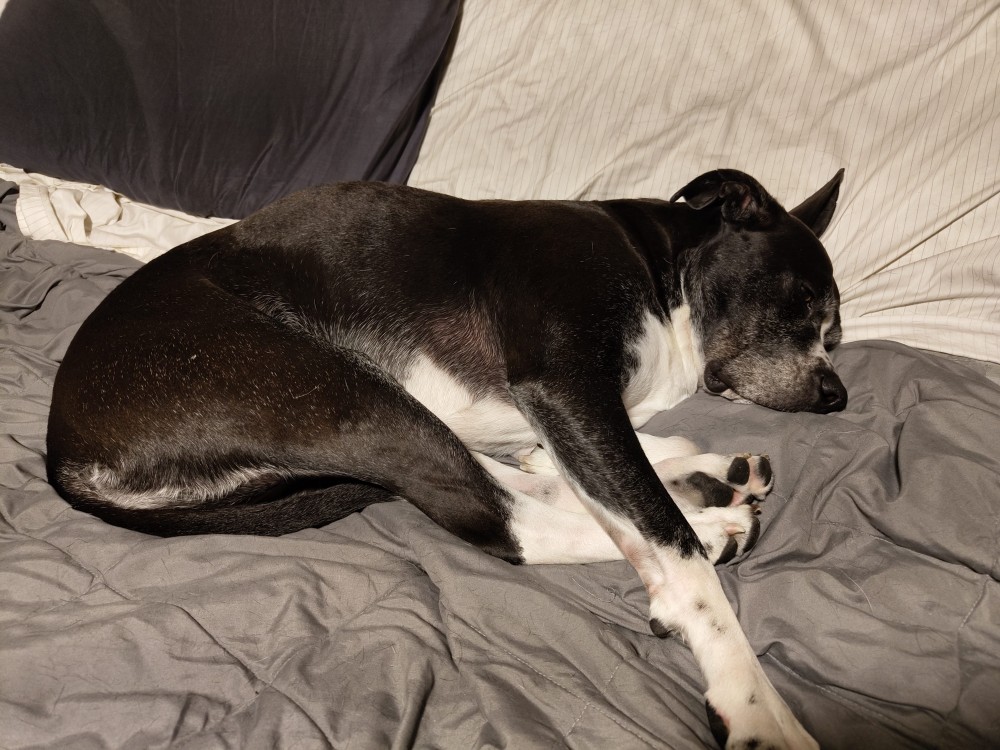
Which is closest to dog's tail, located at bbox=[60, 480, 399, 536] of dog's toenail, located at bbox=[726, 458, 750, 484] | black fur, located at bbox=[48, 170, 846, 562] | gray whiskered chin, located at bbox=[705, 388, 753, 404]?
black fur, located at bbox=[48, 170, 846, 562]

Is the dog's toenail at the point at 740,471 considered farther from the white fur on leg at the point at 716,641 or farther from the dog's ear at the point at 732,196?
the dog's ear at the point at 732,196

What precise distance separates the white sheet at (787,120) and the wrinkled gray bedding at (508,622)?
40 cm

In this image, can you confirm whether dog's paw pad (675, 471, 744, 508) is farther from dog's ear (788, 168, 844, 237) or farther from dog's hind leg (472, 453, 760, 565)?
dog's ear (788, 168, 844, 237)

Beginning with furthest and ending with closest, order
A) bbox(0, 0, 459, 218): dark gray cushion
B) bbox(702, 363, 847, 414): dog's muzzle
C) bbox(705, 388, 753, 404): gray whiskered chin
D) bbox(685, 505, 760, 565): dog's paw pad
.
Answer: bbox(0, 0, 459, 218): dark gray cushion, bbox(705, 388, 753, 404): gray whiskered chin, bbox(702, 363, 847, 414): dog's muzzle, bbox(685, 505, 760, 565): dog's paw pad

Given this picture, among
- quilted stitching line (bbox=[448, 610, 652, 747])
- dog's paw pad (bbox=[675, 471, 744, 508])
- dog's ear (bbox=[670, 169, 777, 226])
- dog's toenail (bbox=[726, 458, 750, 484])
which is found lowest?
quilted stitching line (bbox=[448, 610, 652, 747])

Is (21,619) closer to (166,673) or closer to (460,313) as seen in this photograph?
(166,673)

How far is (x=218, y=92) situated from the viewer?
3.01 m

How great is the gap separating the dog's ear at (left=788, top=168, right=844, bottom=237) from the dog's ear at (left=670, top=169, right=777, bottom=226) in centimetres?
15

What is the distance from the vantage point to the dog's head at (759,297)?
7.19ft

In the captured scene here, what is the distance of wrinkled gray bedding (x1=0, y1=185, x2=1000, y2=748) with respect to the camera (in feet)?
4.80

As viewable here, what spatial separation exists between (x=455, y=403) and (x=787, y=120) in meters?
1.50

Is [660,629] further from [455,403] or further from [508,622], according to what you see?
[455,403]

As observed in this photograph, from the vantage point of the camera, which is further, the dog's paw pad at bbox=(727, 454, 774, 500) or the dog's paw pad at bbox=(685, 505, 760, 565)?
the dog's paw pad at bbox=(727, 454, 774, 500)

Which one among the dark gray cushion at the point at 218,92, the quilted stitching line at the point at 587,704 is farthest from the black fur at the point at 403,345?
the dark gray cushion at the point at 218,92
